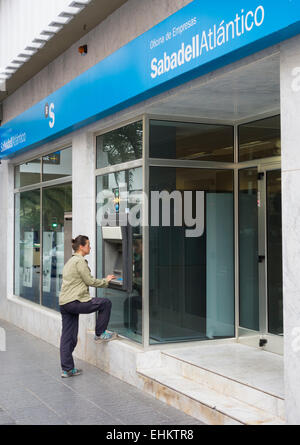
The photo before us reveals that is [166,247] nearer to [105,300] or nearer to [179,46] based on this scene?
[105,300]

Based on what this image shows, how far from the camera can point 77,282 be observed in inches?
270

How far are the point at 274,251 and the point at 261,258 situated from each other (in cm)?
23

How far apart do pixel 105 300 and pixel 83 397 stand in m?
1.26

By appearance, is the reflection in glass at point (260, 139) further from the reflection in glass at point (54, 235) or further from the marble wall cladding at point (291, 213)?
the reflection in glass at point (54, 235)

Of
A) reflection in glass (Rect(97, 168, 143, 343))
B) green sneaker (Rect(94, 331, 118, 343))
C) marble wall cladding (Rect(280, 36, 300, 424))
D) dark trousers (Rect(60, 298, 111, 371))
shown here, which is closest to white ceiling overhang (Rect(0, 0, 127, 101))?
reflection in glass (Rect(97, 168, 143, 343))

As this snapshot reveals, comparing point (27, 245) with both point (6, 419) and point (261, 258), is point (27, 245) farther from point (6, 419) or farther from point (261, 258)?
point (6, 419)

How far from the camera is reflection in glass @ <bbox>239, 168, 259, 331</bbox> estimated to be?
7.09m

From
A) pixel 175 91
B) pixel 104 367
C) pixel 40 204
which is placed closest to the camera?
pixel 175 91

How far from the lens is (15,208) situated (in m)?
11.7

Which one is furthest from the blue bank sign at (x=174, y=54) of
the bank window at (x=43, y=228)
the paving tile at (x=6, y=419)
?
the paving tile at (x=6, y=419)

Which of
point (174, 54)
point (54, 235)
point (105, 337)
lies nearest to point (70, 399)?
point (105, 337)

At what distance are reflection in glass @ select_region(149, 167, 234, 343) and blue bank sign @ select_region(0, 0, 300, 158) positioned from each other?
3.70 feet

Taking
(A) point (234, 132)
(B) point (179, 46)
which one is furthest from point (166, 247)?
(B) point (179, 46)

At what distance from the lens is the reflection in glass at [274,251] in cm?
675
